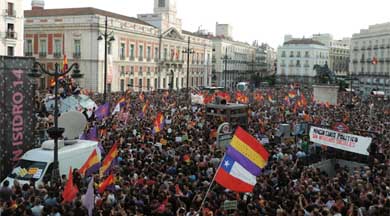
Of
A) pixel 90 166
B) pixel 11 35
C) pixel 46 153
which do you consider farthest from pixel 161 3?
pixel 90 166

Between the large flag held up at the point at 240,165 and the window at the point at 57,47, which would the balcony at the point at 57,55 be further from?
the large flag held up at the point at 240,165

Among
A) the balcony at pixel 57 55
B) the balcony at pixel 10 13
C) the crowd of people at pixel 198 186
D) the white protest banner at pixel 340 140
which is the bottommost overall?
the crowd of people at pixel 198 186

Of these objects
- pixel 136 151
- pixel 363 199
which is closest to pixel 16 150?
pixel 136 151

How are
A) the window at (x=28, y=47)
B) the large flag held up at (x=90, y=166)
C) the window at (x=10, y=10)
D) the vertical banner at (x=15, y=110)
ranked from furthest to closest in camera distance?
the window at (x=28, y=47)
the window at (x=10, y=10)
the vertical banner at (x=15, y=110)
the large flag held up at (x=90, y=166)

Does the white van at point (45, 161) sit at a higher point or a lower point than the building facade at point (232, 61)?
Result: lower

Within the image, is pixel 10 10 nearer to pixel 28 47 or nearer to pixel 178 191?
pixel 28 47

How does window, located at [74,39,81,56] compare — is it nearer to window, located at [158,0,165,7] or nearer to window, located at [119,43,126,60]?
window, located at [119,43,126,60]

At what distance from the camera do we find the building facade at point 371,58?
75438 millimetres

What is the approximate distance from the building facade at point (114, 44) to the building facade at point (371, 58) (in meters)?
28.8

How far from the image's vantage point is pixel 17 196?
10.4 metres

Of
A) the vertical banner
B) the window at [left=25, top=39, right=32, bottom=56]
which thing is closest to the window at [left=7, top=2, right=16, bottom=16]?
the window at [left=25, top=39, right=32, bottom=56]

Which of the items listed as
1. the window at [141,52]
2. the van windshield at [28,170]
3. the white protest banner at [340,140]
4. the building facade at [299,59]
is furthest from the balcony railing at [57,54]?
the building facade at [299,59]

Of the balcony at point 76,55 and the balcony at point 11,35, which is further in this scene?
the balcony at point 76,55

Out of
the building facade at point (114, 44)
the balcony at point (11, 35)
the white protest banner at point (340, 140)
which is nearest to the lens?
the white protest banner at point (340, 140)
